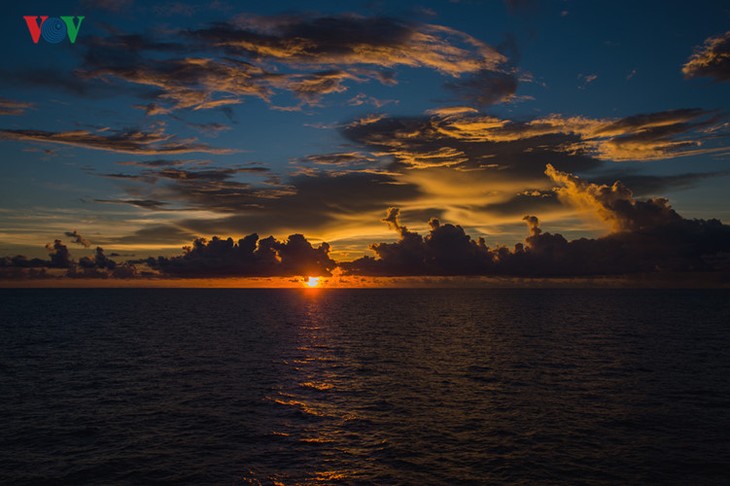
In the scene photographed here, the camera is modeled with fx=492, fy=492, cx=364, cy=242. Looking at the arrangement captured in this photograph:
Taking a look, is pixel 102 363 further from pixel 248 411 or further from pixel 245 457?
pixel 245 457

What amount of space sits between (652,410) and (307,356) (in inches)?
1858

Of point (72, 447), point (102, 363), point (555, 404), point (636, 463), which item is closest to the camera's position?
point (636, 463)

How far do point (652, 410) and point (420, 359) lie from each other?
32.9 meters

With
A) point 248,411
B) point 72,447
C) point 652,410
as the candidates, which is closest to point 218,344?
point 248,411

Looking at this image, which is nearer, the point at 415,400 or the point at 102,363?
the point at 415,400

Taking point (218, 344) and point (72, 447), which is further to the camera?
point (218, 344)

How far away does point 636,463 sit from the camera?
31344mm

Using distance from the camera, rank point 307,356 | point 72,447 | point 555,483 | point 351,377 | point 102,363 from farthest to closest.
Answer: point 307,356
point 102,363
point 351,377
point 72,447
point 555,483

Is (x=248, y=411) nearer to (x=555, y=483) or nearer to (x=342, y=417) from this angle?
(x=342, y=417)

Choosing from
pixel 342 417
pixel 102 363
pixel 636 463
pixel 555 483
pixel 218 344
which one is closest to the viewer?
pixel 555 483

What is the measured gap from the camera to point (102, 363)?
66.9 meters

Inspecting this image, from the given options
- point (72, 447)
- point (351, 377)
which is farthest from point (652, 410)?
point (72, 447)

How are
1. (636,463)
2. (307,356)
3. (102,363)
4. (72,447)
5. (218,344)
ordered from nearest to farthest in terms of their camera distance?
(636,463) → (72,447) → (102,363) → (307,356) → (218,344)

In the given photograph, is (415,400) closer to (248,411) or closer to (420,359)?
(248,411)
